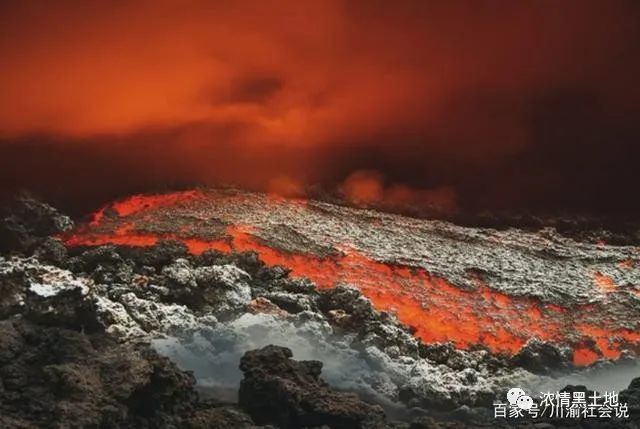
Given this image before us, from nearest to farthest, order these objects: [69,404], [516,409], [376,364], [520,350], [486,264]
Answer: [69,404]
[516,409]
[376,364]
[520,350]
[486,264]

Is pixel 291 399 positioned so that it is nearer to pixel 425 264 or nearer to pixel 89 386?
pixel 89 386

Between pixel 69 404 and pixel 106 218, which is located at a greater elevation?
pixel 106 218

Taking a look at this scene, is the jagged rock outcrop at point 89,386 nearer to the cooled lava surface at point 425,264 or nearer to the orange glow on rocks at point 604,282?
the cooled lava surface at point 425,264

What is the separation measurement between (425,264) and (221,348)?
381 centimetres

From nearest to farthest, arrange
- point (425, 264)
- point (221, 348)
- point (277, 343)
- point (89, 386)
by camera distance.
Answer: point (89, 386), point (221, 348), point (277, 343), point (425, 264)

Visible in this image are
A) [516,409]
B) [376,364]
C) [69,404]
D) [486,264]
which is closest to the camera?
[69,404]

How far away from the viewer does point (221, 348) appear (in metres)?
9.34

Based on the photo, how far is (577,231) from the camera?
48.2ft

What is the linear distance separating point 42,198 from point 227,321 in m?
3.55

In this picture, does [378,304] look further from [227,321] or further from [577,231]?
[577,231]

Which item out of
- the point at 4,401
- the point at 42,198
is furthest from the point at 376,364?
the point at 42,198

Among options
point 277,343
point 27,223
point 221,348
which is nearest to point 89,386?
point 221,348

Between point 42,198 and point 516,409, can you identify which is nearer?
point 516,409

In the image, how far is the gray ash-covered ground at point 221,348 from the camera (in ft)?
22.6
